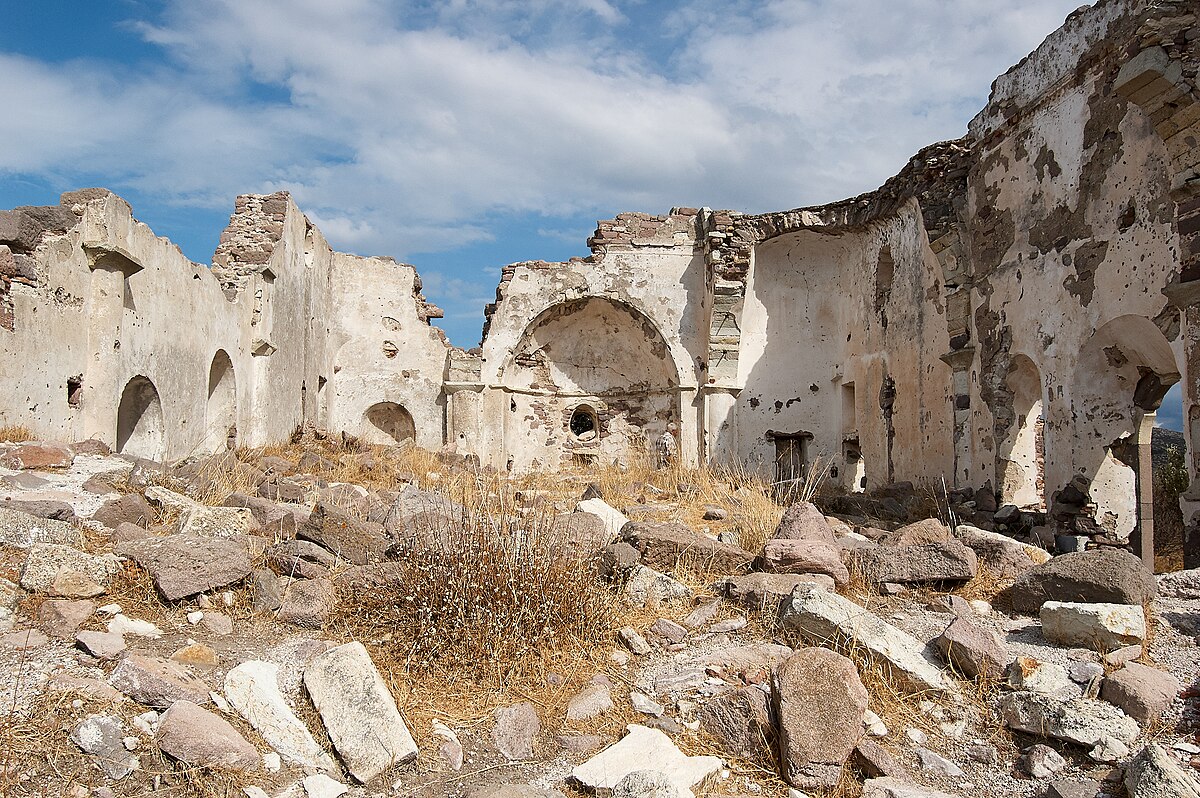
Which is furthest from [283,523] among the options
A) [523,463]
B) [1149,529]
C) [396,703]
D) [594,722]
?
Result: [523,463]

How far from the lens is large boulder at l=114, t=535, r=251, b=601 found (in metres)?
4.38

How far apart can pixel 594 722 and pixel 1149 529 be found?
6418 mm

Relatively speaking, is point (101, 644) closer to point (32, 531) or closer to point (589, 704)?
point (32, 531)

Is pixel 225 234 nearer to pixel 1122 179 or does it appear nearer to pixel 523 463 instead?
pixel 523 463

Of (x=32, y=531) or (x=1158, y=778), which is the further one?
(x=32, y=531)

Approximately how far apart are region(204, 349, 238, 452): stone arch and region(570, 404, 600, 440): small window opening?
6832mm

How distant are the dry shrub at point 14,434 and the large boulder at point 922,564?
20.3 ft

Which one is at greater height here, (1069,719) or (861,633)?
(861,633)

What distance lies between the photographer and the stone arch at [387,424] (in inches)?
660

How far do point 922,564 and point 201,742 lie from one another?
4169mm

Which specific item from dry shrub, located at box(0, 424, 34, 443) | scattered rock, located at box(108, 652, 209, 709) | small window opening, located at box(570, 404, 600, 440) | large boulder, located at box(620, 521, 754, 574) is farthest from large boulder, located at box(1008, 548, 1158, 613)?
small window opening, located at box(570, 404, 600, 440)

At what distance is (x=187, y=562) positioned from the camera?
14.7 ft

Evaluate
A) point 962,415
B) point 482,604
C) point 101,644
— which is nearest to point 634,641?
point 482,604

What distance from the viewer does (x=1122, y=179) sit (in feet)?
25.5
